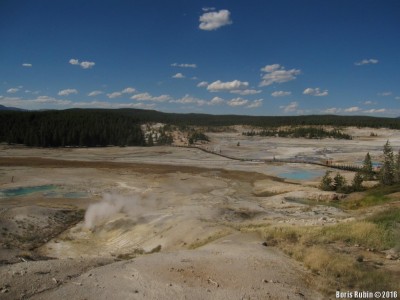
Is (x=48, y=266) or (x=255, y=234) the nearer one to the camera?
(x=48, y=266)

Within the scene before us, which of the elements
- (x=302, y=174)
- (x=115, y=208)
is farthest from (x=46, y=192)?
(x=302, y=174)

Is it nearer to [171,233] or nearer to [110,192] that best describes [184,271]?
[171,233]

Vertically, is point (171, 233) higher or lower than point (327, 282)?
lower

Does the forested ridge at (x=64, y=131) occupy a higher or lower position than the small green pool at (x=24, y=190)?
higher

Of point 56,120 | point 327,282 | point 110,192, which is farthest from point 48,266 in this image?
point 56,120

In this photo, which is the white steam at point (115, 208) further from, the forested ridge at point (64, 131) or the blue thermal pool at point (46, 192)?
the forested ridge at point (64, 131)

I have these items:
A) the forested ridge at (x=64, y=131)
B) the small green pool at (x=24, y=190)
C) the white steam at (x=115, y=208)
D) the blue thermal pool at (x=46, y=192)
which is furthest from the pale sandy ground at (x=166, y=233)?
the forested ridge at (x=64, y=131)

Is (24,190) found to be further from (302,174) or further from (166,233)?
(302,174)

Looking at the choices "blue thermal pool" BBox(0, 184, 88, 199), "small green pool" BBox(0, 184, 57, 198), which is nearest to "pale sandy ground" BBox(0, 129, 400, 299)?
"blue thermal pool" BBox(0, 184, 88, 199)

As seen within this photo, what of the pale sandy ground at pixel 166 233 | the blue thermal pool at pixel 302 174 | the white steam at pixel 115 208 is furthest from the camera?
the blue thermal pool at pixel 302 174
